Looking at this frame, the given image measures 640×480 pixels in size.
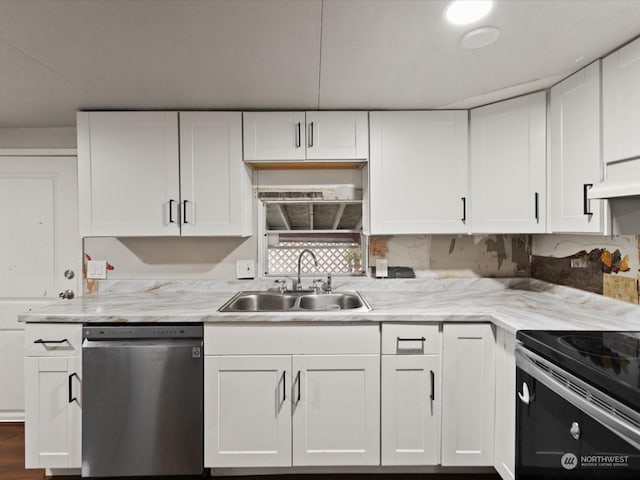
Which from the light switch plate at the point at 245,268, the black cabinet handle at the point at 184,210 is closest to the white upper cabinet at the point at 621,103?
the light switch plate at the point at 245,268

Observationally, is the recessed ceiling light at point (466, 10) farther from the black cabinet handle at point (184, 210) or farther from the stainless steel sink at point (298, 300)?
the black cabinet handle at point (184, 210)

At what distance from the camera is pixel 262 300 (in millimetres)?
2395

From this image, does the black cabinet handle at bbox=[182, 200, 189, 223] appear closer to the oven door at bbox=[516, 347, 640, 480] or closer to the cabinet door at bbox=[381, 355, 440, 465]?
the cabinet door at bbox=[381, 355, 440, 465]

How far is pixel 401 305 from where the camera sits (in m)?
2.01

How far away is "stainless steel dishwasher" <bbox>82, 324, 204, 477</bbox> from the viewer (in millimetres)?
1802

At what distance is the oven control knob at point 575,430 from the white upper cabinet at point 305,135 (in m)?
1.65

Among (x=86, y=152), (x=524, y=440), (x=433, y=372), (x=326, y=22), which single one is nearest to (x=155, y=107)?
(x=86, y=152)

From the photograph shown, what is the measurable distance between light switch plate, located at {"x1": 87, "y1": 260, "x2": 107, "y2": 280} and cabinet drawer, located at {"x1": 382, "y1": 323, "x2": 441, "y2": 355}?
202 centimetres

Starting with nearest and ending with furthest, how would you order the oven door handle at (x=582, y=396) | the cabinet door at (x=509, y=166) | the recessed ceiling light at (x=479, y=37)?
1. the oven door handle at (x=582, y=396)
2. the recessed ceiling light at (x=479, y=37)
3. the cabinet door at (x=509, y=166)

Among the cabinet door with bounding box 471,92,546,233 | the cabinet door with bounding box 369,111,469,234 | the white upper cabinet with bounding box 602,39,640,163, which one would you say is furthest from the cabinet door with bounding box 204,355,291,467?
the white upper cabinet with bounding box 602,39,640,163

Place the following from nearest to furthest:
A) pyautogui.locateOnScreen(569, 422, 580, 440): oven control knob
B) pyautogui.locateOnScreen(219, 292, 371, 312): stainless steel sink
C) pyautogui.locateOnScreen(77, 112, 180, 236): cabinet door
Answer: pyautogui.locateOnScreen(569, 422, 580, 440): oven control knob, pyautogui.locateOnScreen(77, 112, 180, 236): cabinet door, pyautogui.locateOnScreen(219, 292, 371, 312): stainless steel sink

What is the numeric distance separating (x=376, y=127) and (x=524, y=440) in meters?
1.78

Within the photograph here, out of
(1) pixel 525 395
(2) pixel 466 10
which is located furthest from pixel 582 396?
(2) pixel 466 10

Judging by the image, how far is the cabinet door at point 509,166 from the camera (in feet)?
6.60
